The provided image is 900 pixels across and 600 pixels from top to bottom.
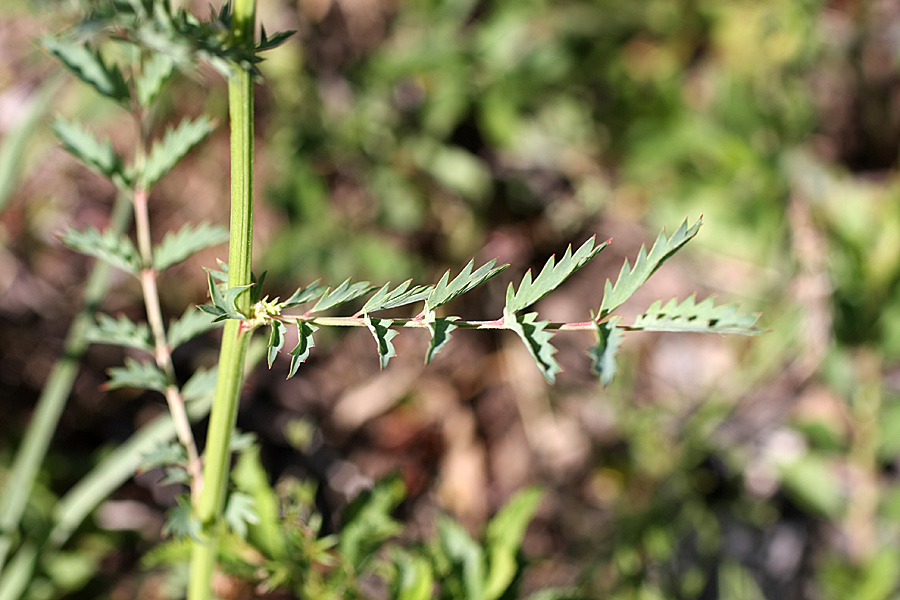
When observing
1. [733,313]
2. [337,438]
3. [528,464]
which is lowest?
[528,464]

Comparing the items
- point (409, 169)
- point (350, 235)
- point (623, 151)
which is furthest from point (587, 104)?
point (350, 235)

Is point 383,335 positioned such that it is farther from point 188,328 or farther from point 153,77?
point 153,77

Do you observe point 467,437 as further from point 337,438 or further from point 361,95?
point 361,95

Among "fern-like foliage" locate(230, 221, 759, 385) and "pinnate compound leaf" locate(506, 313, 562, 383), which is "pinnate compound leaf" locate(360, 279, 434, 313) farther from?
"pinnate compound leaf" locate(506, 313, 562, 383)

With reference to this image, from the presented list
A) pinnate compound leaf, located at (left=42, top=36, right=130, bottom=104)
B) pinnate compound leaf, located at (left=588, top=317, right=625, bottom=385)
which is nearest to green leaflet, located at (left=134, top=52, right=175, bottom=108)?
pinnate compound leaf, located at (left=42, top=36, right=130, bottom=104)

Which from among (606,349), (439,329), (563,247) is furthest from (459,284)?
(563,247)

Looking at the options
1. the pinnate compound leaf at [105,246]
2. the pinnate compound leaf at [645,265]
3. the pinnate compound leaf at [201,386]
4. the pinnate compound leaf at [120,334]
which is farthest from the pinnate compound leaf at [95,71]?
the pinnate compound leaf at [645,265]

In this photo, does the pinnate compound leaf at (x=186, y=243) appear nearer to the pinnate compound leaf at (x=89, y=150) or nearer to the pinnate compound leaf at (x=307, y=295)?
the pinnate compound leaf at (x=89, y=150)
